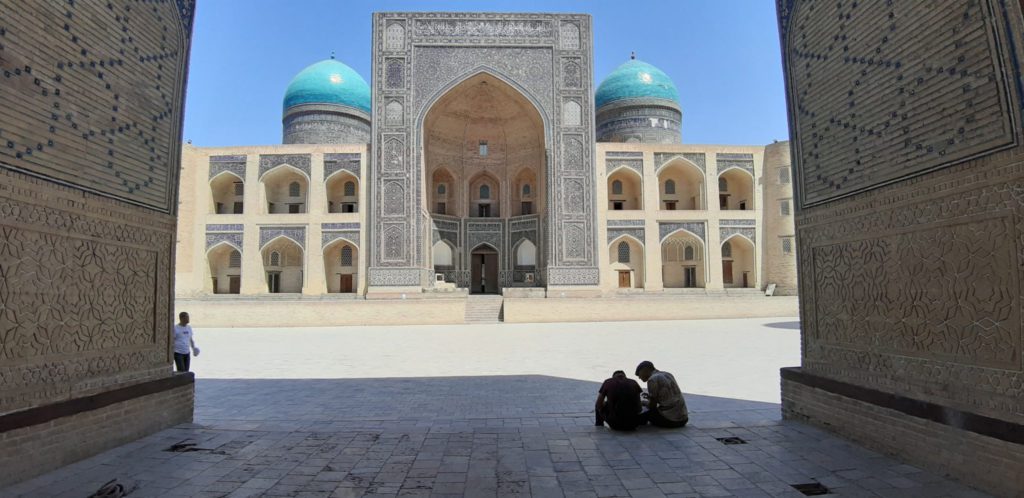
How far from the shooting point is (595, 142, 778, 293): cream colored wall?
2086cm

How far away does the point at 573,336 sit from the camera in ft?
38.4

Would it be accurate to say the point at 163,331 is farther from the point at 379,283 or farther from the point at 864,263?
the point at 379,283

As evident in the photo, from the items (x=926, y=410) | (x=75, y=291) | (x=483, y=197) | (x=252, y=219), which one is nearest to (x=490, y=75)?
(x=483, y=197)

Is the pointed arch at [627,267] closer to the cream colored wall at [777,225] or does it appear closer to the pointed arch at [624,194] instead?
the pointed arch at [624,194]

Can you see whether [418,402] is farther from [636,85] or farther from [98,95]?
[636,85]

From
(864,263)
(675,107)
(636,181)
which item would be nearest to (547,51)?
(636,181)

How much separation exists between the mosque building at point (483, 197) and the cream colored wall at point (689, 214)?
54 mm

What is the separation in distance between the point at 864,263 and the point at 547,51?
18.2 m

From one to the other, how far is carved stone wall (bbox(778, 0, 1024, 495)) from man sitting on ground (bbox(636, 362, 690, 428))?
3.10 ft

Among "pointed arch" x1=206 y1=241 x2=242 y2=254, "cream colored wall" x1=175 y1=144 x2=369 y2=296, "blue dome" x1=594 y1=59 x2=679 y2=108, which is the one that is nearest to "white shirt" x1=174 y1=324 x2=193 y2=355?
"cream colored wall" x1=175 y1=144 x2=369 y2=296

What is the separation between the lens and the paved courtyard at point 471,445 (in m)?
2.93

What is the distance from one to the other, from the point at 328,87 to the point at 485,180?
28.6 ft

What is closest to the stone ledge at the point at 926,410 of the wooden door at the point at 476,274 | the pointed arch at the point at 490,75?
the pointed arch at the point at 490,75

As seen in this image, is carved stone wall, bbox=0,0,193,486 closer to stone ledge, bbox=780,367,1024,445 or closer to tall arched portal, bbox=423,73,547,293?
stone ledge, bbox=780,367,1024,445
